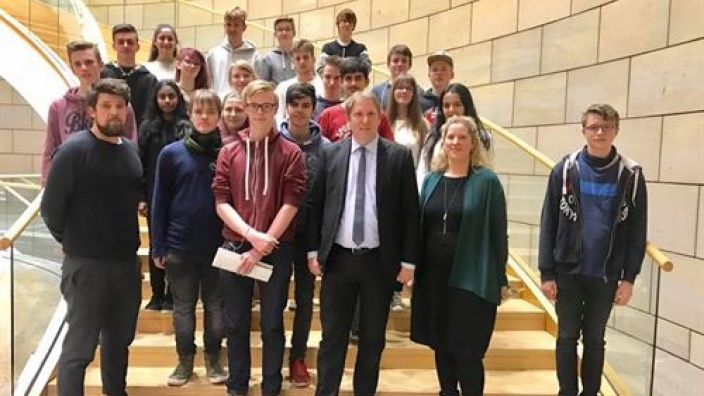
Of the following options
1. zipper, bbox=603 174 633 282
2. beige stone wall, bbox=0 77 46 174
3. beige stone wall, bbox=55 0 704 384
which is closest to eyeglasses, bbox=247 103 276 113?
zipper, bbox=603 174 633 282

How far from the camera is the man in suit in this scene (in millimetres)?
3260

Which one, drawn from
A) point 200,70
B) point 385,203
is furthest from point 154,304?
point 385,203

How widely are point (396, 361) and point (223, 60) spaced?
107 inches

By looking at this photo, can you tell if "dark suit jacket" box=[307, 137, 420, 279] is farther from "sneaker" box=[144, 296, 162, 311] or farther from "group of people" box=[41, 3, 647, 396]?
"sneaker" box=[144, 296, 162, 311]

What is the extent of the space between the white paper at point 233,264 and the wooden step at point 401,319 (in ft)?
3.70

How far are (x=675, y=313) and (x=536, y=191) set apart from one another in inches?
50.4

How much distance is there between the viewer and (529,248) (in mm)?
5039

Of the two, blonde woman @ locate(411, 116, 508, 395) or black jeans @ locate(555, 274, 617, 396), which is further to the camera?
black jeans @ locate(555, 274, 617, 396)

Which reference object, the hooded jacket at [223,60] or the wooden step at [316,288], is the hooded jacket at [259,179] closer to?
the wooden step at [316,288]

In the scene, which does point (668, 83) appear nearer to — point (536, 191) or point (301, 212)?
point (536, 191)

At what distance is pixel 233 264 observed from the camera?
3.30 metres

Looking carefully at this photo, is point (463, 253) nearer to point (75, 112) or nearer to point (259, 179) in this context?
point (259, 179)

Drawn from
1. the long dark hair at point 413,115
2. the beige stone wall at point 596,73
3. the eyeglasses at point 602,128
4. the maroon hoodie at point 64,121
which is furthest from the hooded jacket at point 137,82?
the beige stone wall at point 596,73

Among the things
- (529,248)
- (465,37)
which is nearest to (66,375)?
(529,248)
